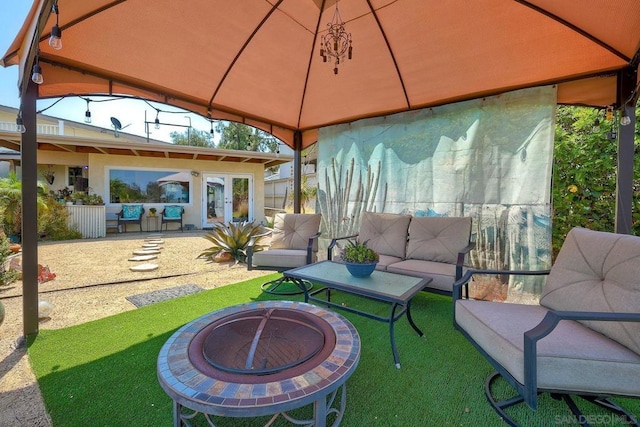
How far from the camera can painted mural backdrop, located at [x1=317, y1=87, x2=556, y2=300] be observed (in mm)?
Result: 3158

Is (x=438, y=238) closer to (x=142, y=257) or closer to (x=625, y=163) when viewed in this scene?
(x=625, y=163)

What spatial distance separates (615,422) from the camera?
5.05ft

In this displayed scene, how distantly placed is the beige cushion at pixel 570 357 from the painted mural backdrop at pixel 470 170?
1818 millimetres

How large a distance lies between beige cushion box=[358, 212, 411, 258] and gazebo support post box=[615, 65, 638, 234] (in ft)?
6.58

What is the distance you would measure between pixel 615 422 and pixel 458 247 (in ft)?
6.12

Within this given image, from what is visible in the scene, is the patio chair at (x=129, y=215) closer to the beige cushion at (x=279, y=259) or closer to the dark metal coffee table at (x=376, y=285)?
the beige cushion at (x=279, y=259)

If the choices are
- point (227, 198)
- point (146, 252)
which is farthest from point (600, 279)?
point (227, 198)

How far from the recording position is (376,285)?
240 cm

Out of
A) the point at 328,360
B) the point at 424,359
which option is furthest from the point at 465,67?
the point at 328,360

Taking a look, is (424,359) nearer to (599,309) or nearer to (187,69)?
(599,309)

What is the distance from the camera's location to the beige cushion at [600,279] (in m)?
1.49

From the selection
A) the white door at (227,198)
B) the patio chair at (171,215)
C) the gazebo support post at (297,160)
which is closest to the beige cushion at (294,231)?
the gazebo support post at (297,160)

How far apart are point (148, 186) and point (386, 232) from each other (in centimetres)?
843

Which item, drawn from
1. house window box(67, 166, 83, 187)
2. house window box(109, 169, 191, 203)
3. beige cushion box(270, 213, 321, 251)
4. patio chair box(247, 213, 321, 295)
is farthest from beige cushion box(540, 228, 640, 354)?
house window box(67, 166, 83, 187)
